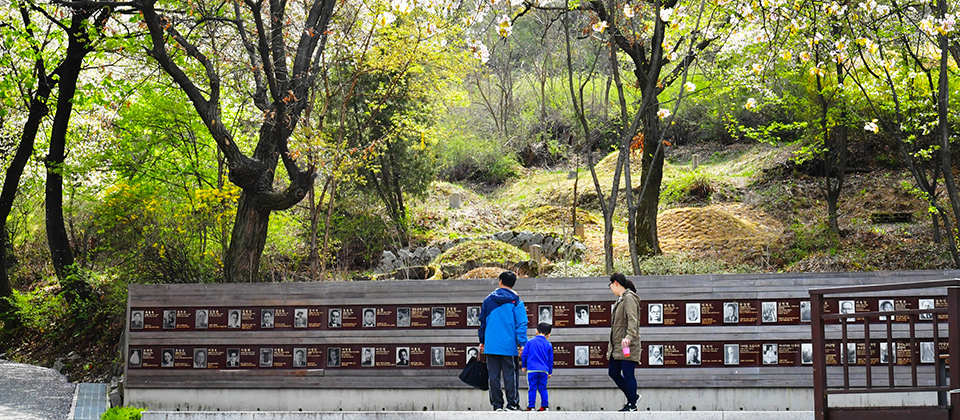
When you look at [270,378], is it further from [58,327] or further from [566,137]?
[566,137]

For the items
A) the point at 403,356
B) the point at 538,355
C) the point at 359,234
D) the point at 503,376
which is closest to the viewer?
the point at 503,376

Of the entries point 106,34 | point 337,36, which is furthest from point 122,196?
point 337,36

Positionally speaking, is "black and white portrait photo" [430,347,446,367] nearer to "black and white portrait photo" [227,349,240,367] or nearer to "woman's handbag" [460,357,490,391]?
"woman's handbag" [460,357,490,391]

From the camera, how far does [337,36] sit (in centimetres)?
1527

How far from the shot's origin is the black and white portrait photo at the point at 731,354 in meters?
9.59

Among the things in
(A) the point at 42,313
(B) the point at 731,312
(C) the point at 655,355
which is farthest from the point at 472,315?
(A) the point at 42,313

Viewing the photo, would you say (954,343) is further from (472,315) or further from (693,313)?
(472,315)

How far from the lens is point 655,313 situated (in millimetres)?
9711

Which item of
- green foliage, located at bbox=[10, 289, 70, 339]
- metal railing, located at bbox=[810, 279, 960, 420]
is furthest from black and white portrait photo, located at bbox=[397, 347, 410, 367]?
green foliage, located at bbox=[10, 289, 70, 339]

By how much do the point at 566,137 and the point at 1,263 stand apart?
20.8 m

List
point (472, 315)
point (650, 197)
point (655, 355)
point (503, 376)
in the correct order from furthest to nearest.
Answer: point (650, 197)
point (472, 315)
point (655, 355)
point (503, 376)

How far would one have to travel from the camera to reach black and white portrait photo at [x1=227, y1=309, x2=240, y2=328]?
10422 millimetres

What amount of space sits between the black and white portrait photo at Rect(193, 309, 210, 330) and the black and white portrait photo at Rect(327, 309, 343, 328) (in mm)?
1653

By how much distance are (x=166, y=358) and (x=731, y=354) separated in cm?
712
